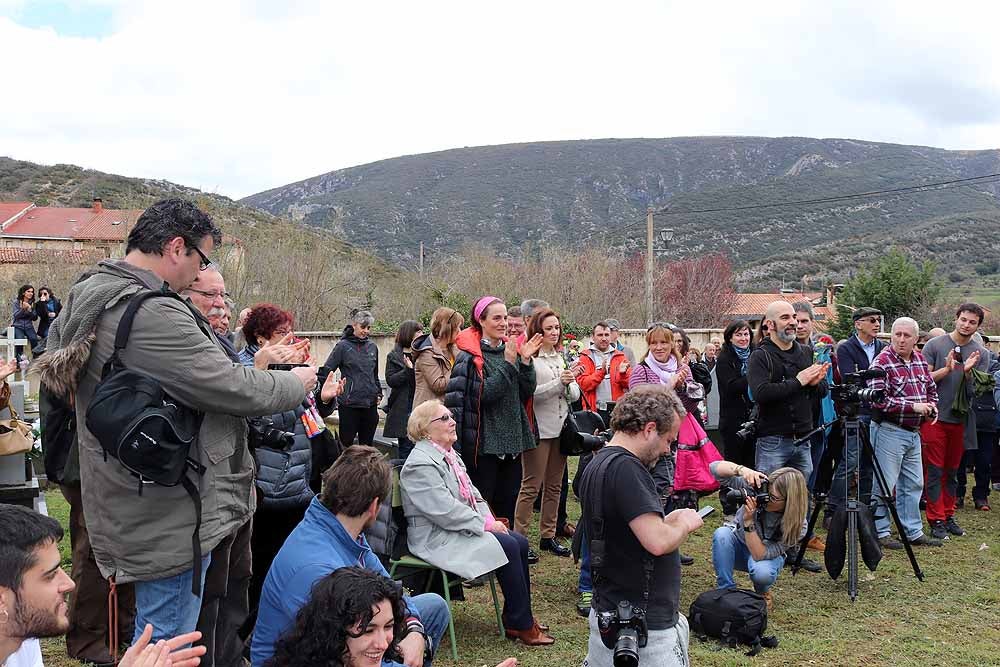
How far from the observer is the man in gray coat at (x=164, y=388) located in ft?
8.56

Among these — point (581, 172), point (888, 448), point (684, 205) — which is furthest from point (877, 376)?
point (581, 172)

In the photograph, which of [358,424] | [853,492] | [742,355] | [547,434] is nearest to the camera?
[853,492]

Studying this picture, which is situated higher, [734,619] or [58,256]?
[58,256]

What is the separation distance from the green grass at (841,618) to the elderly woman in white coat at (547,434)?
33 centimetres

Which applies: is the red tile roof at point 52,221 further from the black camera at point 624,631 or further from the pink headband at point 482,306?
the black camera at point 624,631

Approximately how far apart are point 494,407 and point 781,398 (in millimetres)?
2095

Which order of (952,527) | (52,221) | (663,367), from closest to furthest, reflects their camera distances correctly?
(663,367), (952,527), (52,221)

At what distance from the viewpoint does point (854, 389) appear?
18.7ft

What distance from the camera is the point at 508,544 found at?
478cm

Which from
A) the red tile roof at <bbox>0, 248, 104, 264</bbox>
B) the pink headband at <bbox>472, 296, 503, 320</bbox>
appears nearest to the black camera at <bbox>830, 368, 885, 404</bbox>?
the pink headband at <bbox>472, 296, 503, 320</bbox>

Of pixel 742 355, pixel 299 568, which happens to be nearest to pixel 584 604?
pixel 299 568

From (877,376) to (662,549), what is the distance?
139 inches

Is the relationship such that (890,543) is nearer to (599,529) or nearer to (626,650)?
(599,529)

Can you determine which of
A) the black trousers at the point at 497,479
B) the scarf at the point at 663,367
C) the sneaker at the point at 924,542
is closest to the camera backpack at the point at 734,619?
the black trousers at the point at 497,479
